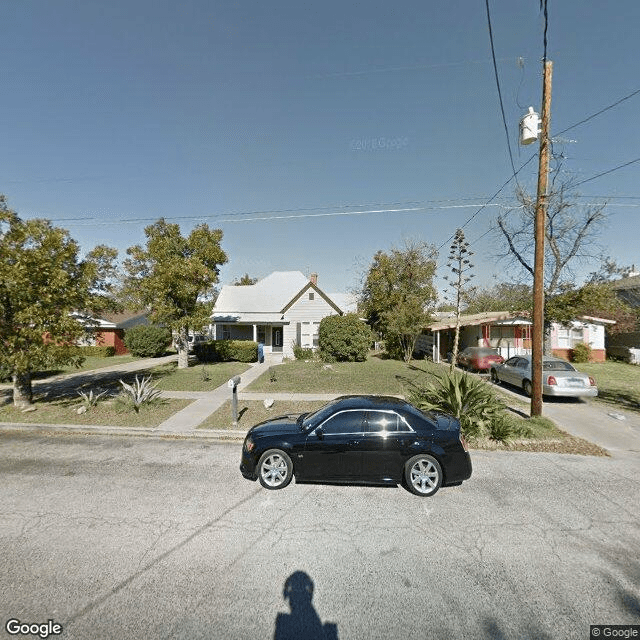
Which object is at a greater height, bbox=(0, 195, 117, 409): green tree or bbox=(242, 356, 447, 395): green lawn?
bbox=(0, 195, 117, 409): green tree

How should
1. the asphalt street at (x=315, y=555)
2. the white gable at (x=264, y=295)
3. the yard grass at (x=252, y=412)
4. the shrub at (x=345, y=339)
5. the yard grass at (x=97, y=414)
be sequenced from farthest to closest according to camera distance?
the white gable at (x=264, y=295), the shrub at (x=345, y=339), the yard grass at (x=97, y=414), the yard grass at (x=252, y=412), the asphalt street at (x=315, y=555)

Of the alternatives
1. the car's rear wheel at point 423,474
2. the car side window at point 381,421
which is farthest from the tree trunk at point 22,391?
the car's rear wheel at point 423,474

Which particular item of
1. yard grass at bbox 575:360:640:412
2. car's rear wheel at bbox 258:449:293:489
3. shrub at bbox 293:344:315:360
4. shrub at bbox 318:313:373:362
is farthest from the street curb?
shrub at bbox 293:344:315:360

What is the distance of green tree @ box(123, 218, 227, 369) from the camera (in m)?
17.8

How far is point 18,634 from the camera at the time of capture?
277 centimetres

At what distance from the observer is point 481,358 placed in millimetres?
17625

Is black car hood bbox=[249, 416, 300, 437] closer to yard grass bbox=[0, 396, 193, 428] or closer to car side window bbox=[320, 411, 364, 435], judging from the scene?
car side window bbox=[320, 411, 364, 435]

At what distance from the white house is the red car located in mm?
9303

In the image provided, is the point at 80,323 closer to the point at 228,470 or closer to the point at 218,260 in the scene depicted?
the point at 228,470

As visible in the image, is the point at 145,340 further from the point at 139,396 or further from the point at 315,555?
the point at 315,555

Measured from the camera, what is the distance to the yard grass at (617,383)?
11156mm

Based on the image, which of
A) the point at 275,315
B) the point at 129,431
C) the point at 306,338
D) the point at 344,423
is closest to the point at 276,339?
the point at 275,315

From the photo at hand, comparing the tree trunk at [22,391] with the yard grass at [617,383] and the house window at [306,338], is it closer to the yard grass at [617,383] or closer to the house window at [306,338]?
the house window at [306,338]

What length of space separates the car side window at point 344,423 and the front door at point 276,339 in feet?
69.6
